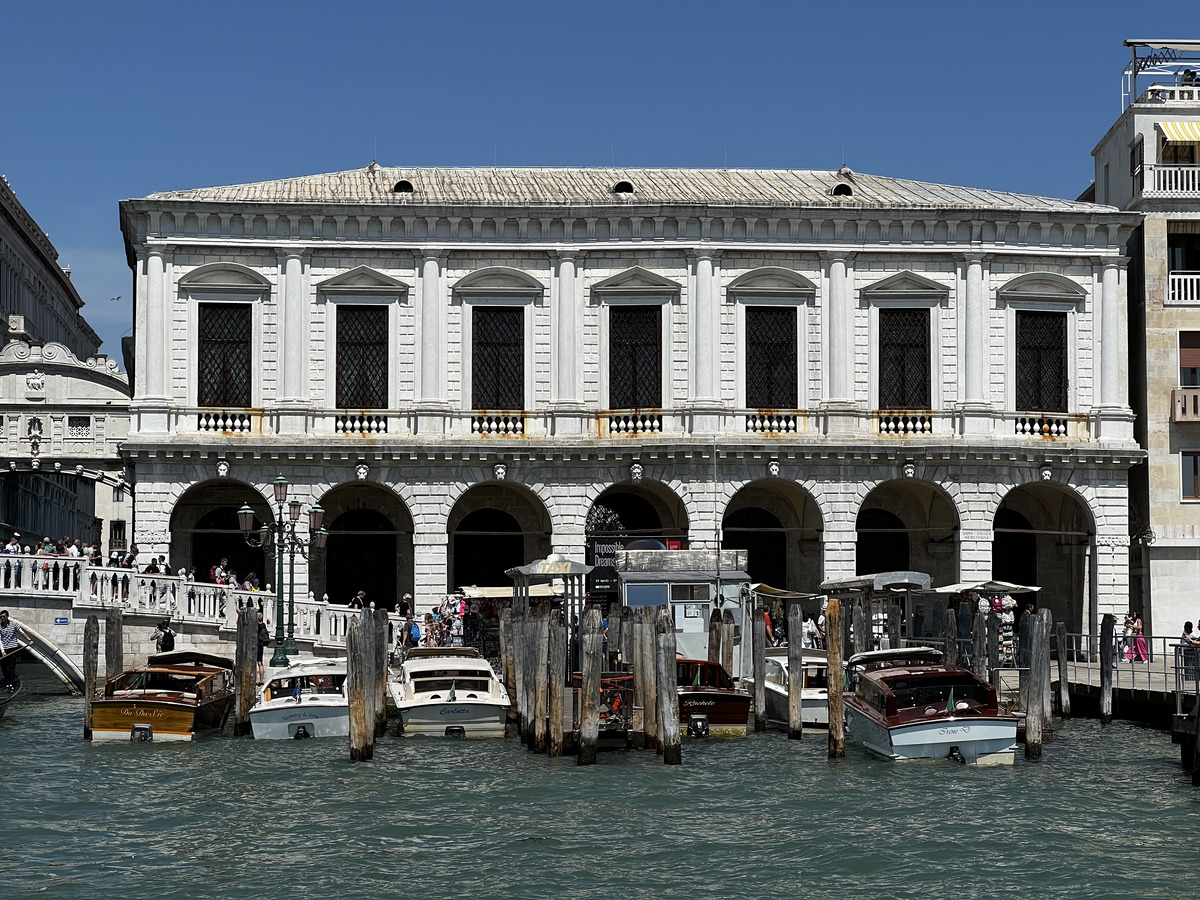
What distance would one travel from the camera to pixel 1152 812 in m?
23.7

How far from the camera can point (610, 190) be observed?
44562 millimetres

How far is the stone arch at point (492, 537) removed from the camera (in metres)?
44.2

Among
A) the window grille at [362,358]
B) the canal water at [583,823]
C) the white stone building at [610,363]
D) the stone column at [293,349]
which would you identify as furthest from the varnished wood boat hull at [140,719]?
the window grille at [362,358]

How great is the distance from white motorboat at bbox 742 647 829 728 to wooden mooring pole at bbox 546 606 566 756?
16.0ft

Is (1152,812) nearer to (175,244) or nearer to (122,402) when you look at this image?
(175,244)

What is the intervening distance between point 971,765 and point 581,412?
55.7 feet

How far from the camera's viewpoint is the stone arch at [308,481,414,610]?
43.9m

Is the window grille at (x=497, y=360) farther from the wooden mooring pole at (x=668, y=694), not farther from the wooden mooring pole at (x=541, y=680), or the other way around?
the wooden mooring pole at (x=668, y=694)

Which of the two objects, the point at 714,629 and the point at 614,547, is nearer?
the point at 714,629

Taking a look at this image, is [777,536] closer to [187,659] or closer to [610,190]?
[610,190]

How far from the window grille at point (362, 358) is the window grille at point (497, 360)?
2.14 meters

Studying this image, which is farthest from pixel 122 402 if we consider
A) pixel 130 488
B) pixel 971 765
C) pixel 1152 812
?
pixel 1152 812

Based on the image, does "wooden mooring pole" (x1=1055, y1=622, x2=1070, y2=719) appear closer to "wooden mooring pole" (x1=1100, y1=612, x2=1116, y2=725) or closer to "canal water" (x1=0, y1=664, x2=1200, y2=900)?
"wooden mooring pole" (x1=1100, y1=612, x2=1116, y2=725)

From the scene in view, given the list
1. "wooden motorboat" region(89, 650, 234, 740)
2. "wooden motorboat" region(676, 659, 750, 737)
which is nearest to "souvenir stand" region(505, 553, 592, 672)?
"wooden motorboat" region(676, 659, 750, 737)
